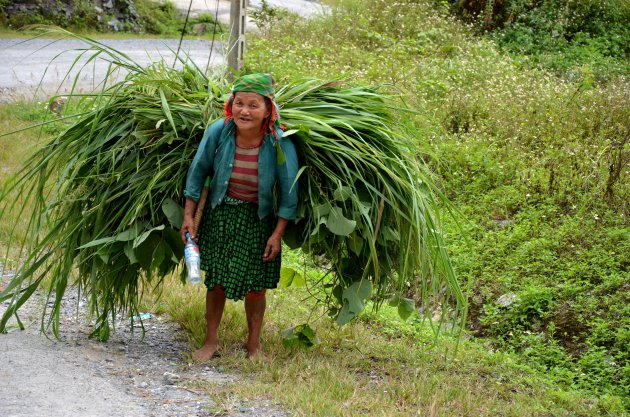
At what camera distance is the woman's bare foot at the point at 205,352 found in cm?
440

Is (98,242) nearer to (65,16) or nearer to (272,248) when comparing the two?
(272,248)

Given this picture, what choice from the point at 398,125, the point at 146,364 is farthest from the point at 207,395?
the point at 398,125

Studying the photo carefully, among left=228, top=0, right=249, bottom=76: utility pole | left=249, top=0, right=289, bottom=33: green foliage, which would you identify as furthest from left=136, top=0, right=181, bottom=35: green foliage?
left=228, top=0, right=249, bottom=76: utility pole

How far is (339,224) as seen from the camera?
4.02 metres

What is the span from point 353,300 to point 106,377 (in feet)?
3.80

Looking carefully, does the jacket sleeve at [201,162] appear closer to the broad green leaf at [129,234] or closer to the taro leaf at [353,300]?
the broad green leaf at [129,234]

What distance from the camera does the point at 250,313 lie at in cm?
446

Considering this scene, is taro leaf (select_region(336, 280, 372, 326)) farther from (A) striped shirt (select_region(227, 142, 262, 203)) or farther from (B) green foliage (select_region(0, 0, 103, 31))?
(B) green foliage (select_region(0, 0, 103, 31))

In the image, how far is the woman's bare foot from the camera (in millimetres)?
4398

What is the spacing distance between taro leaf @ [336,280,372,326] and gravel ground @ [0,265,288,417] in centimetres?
56

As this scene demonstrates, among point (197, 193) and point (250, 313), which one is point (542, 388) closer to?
point (250, 313)

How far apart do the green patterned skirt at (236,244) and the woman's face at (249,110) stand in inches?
14.8

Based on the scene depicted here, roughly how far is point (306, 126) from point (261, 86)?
275mm

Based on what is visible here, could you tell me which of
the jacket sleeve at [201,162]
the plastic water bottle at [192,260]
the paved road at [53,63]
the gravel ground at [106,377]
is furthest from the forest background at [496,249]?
the paved road at [53,63]
